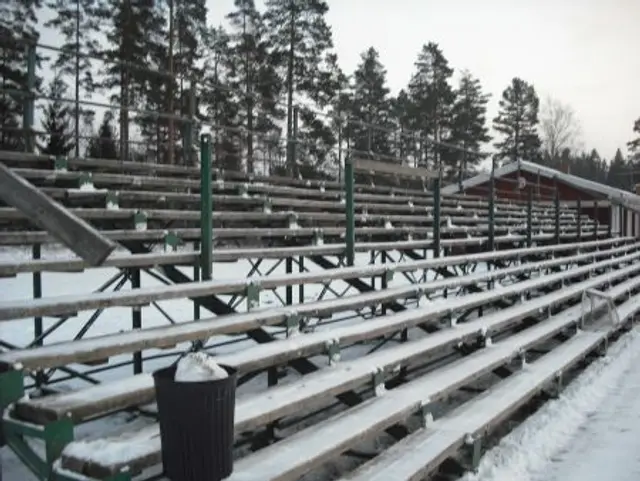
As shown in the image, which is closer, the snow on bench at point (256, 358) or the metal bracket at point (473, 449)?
the snow on bench at point (256, 358)

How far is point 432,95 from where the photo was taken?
42.0m

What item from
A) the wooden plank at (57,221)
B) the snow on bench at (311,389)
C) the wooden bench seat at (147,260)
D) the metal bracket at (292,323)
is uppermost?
the wooden plank at (57,221)

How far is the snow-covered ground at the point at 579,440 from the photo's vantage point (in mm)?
4543

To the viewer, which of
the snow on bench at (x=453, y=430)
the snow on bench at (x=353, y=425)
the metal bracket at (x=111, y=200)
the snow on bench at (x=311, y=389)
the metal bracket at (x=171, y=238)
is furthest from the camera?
the metal bracket at (x=111, y=200)

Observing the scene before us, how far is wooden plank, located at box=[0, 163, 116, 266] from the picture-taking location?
2.24 m

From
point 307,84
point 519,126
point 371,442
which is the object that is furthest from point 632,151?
point 371,442

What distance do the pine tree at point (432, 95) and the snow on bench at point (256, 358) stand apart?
35.1 m

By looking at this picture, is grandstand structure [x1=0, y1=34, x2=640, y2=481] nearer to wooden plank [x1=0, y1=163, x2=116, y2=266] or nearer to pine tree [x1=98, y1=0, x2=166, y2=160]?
wooden plank [x1=0, y1=163, x2=116, y2=266]

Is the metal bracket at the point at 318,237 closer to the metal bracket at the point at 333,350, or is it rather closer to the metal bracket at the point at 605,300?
the metal bracket at the point at 333,350

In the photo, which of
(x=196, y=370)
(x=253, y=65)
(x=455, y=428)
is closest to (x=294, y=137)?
(x=455, y=428)

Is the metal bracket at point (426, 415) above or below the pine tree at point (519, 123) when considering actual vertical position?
below

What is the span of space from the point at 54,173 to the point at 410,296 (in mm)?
3618

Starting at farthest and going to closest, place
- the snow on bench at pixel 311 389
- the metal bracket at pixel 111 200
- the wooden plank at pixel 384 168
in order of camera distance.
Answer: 1. the wooden plank at pixel 384 168
2. the metal bracket at pixel 111 200
3. the snow on bench at pixel 311 389

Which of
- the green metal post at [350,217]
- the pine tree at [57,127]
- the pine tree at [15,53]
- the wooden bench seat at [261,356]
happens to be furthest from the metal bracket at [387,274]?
the pine tree at [15,53]
